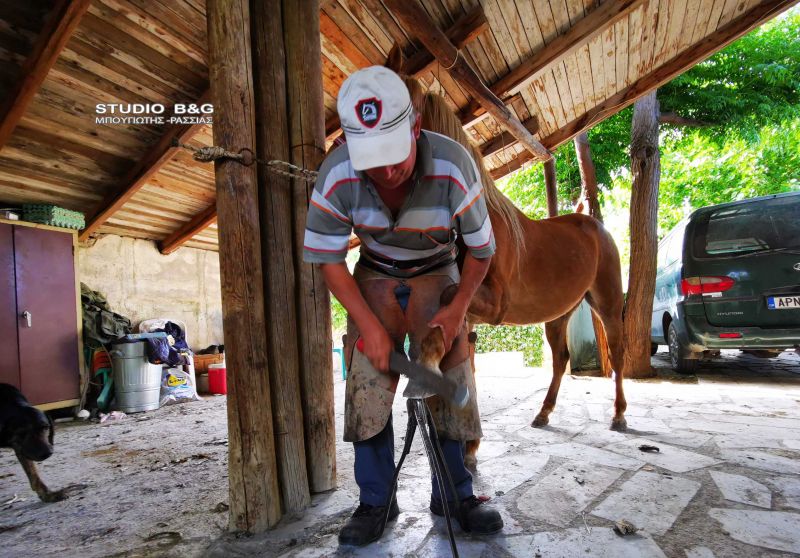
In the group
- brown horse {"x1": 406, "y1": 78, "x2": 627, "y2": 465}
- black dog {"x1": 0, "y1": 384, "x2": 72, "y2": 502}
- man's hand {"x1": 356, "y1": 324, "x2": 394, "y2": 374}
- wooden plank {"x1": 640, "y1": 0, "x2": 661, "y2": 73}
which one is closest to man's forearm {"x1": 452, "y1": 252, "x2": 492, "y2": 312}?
brown horse {"x1": 406, "y1": 78, "x2": 627, "y2": 465}

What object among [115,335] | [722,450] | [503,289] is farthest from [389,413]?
[115,335]

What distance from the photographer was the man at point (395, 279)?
1386 mm

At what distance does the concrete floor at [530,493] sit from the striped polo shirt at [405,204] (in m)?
1.06

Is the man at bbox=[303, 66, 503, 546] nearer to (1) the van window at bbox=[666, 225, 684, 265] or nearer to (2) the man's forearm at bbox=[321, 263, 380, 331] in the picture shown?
(2) the man's forearm at bbox=[321, 263, 380, 331]

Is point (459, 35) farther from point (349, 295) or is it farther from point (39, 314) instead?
point (39, 314)

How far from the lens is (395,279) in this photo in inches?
61.0

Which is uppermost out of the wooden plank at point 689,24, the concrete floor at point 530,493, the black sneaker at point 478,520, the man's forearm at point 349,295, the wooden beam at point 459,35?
the wooden plank at point 689,24

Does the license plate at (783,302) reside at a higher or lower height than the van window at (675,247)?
lower

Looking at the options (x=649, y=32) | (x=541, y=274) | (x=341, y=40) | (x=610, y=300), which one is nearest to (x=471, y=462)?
(x=541, y=274)

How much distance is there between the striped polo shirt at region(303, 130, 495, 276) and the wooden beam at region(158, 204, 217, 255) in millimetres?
5771

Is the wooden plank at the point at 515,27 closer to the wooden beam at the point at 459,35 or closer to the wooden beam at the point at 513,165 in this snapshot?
the wooden beam at the point at 459,35

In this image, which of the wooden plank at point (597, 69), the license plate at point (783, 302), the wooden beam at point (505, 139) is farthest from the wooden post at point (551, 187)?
the license plate at point (783, 302)

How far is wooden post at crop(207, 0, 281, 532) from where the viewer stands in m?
1.53

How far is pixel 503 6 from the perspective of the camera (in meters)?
3.19
